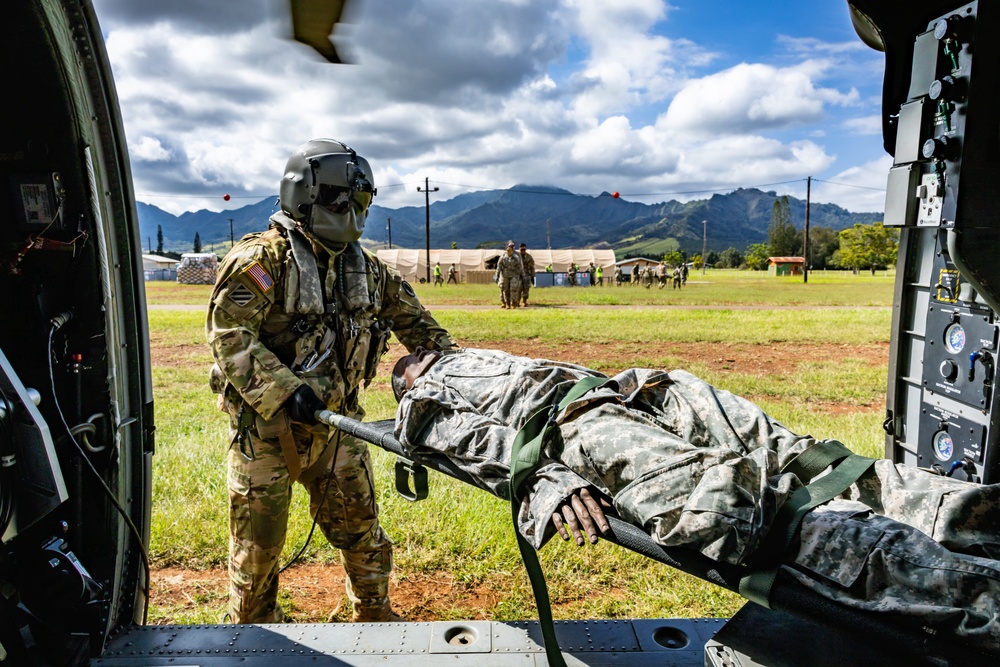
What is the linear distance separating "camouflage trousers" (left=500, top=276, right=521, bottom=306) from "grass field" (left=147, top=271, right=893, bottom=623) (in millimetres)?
4828

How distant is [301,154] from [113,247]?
1017 millimetres

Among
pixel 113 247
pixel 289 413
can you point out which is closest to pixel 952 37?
pixel 289 413

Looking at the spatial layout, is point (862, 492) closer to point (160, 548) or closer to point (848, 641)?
point (848, 641)

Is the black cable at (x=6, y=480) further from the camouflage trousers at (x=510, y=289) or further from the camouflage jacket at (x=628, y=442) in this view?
the camouflage trousers at (x=510, y=289)

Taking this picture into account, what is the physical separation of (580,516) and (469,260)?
46529mm

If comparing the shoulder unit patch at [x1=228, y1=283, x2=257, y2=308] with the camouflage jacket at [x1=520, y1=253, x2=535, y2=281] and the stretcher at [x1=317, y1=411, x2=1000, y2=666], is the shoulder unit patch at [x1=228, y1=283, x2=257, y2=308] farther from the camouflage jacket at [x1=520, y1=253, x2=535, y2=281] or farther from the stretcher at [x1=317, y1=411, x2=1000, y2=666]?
the camouflage jacket at [x1=520, y1=253, x2=535, y2=281]

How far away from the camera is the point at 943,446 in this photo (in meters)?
2.94

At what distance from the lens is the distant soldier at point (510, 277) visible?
Answer: 62.3 feet

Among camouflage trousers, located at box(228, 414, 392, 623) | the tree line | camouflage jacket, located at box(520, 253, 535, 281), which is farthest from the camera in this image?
the tree line

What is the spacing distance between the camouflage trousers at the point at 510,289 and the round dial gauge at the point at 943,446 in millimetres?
16245

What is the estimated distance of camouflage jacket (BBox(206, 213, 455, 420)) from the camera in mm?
2873

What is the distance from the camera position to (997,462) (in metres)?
2.62

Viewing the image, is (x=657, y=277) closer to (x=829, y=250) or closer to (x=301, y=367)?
(x=301, y=367)

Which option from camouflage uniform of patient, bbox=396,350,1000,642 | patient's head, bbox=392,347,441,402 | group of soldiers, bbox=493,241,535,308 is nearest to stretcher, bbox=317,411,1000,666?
camouflage uniform of patient, bbox=396,350,1000,642
